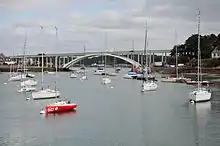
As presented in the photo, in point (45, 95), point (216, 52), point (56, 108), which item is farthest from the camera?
point (216, 52)

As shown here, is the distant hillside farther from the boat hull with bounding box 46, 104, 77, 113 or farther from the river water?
the boat hull with bounding box 46, 104, 77, 113

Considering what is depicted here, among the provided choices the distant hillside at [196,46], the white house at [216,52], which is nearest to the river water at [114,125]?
the white house at [216,52]

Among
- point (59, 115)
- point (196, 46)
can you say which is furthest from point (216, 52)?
point (59, 115)

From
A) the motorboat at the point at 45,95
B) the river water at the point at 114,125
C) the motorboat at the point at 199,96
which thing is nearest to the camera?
the river water at the point at 114,125

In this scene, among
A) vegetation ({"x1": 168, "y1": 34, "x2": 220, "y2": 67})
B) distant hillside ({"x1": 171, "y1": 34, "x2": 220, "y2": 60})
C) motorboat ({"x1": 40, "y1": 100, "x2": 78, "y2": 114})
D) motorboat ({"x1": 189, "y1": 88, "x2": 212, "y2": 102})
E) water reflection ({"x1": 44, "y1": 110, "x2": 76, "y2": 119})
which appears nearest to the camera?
water reflection ({"x1": 44, "y1": 110, "x2": 76, "y2": 119})

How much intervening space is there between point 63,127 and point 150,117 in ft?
23.8

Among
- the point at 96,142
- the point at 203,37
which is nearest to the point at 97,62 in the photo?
the point at 203,37

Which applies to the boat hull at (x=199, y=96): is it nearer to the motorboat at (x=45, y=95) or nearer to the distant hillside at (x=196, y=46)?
the motorboat at (x=45, y=95)

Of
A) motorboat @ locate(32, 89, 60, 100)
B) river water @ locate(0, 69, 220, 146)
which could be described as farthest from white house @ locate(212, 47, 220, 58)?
motorboat @ locate(32, 89, 60, 100)

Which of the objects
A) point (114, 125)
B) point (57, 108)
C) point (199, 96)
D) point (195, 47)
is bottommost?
point (114, 125)

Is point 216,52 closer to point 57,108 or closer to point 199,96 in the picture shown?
point 199,96

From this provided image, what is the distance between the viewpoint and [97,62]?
19600 centimetres

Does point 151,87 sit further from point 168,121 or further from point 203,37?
point 203,37

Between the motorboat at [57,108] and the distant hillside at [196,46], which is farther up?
the distant hillside at [196,46]
